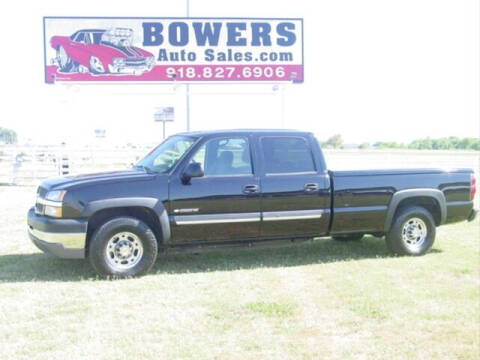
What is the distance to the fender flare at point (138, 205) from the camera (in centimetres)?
629

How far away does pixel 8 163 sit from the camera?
20500mm

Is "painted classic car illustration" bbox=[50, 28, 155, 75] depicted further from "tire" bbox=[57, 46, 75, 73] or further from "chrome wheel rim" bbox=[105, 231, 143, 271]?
"chrome wheel rim" bbox=[105, 231, 143, 271]

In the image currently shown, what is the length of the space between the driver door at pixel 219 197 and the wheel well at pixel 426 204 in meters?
2.31

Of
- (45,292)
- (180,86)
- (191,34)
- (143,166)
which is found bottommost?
(45,292)

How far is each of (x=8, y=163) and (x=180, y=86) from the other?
703cm

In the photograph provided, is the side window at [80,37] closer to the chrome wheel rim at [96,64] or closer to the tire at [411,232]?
the chrome wheel rim at [96,64]

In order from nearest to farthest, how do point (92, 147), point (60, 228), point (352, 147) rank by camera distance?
point (60, 228)
point (92, 147)
point (352, 147)

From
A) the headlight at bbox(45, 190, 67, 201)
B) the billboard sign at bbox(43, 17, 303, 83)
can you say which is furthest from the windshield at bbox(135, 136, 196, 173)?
the billboard sign at bbox(43, 17, 303, 83)

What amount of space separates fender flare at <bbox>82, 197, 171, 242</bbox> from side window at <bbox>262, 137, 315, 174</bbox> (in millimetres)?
1459

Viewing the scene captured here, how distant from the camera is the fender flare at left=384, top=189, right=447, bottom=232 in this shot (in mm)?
7617

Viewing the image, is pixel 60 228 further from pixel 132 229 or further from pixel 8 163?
pixel 8 163

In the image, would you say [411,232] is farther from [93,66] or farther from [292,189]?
[93,66]

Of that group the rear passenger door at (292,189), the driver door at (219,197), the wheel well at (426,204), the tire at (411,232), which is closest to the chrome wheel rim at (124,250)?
the driver door at (219,197)

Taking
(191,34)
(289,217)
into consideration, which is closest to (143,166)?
(289,217)
